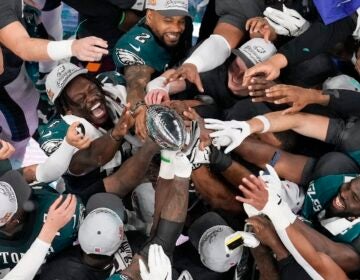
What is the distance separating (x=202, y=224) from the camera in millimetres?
2348

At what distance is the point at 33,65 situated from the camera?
126 inches

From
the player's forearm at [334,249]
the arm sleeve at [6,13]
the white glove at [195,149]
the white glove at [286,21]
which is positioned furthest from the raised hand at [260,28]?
the arm sleeve at [6,13]

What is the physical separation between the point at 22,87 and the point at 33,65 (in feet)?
0.69

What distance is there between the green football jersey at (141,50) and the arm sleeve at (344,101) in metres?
0.71

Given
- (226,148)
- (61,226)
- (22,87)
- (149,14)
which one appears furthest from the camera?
(22,87)

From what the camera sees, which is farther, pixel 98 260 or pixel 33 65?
pixel 33 65

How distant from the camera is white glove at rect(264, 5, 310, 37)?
246cm

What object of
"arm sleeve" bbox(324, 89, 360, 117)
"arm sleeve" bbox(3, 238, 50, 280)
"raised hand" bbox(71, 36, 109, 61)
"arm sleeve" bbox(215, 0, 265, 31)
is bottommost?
"arm sleeve" bbox(3, 238, 50, 280)

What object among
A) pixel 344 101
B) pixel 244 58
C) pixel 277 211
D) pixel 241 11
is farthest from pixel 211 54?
pixel 277 211

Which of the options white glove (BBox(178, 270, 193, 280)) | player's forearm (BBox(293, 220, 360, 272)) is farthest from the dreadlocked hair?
player's forearm (BBox(293, 220, 360, 272))

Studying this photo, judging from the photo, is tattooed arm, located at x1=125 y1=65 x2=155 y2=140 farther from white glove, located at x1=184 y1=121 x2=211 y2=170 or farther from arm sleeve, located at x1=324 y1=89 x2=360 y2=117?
arm sleeve, located at x1=324 y1=89 x2=360 y2=117

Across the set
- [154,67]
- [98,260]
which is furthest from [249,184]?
[154,67]

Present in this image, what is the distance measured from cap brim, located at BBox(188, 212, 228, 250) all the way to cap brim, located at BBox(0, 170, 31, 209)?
0.63 meters

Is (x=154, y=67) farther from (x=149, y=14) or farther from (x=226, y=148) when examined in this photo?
(x=226, y=148)
